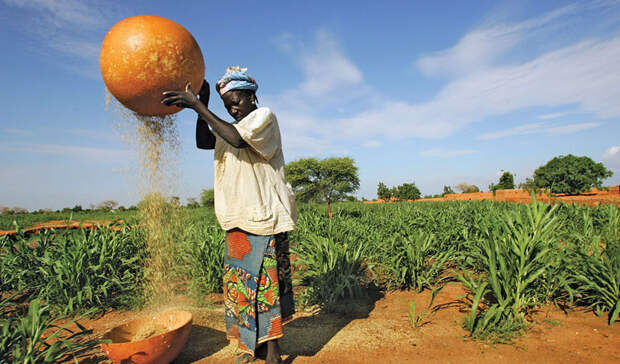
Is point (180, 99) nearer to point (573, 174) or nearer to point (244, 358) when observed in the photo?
point (244, 358)

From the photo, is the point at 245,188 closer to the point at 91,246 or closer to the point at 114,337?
the point at 114,337

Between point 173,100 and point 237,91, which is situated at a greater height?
point 237,91

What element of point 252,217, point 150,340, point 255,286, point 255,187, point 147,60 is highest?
point 147,60

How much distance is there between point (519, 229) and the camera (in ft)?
8.80

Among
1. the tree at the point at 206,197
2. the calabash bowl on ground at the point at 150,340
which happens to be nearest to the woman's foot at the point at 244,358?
the calabash bowl on ground at the point at 150,340

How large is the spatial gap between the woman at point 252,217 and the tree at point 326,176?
74.1 feet

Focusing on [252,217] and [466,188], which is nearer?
[252,217]

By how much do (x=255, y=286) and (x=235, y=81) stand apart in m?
1.23

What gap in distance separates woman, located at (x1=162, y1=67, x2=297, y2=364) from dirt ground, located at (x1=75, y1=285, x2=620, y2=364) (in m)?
0.44

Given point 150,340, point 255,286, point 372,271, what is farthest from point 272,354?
point 372,271

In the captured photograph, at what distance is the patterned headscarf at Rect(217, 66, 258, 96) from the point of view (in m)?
2.03

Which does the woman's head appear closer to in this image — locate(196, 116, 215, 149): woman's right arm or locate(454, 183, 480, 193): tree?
locate(196, 116, 215, 149): woman's right arm

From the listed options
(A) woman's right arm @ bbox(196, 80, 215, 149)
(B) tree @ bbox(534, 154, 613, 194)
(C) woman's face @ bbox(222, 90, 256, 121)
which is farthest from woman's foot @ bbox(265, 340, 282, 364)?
(B) tree @ bbox(534, 154, 613, 194)

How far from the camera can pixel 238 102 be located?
2.07 metres
